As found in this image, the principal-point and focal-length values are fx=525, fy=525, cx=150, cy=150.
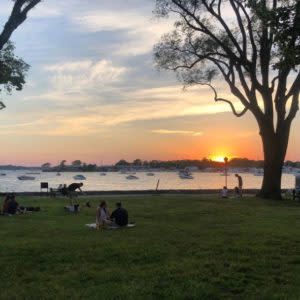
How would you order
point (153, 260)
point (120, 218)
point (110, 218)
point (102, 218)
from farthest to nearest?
point (110, 218) < point (120, 218) < point (102, 218) < point (153, 260)

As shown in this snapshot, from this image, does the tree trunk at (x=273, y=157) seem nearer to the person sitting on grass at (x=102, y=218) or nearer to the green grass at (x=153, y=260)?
the green grass at (x=153, y=260)

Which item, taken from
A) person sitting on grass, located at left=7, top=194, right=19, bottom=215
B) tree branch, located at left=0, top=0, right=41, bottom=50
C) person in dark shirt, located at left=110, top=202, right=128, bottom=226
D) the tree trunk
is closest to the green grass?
person in dark shirt, located at left=110, top=202, right=128, bottom=226

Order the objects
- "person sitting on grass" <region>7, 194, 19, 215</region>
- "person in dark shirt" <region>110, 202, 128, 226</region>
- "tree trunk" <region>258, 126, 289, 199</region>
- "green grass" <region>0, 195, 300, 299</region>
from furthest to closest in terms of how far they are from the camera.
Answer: "tree trunk" <region>258, 126, 289, 199</region> < "person sitting on grass" <region>7, 194, 19, 215</region> < "person in dark shirt" <region>110, 202, 128, 226</region> < "green grass" <region>0, 195, 300, 299</region>

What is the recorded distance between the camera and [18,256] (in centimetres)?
1416

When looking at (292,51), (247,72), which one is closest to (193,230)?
(292,51)

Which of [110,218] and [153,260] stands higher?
[110,218]

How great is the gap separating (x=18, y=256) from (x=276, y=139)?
2550cm

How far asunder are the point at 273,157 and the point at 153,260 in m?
24.3

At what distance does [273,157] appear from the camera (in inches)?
1436

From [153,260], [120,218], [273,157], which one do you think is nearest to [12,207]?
[120,218]

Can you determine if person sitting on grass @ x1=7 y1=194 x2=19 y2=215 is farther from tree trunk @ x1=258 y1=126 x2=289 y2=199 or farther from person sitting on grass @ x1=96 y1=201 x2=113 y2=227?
tree trunk @ x1=258 y1=126 x2=289 y2=199

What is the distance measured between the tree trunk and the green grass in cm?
1444

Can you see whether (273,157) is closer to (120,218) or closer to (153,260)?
(120,218)

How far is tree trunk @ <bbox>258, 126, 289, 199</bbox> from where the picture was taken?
36250 mm
